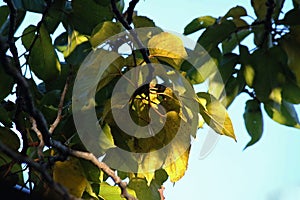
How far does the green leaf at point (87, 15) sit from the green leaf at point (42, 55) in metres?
0.05

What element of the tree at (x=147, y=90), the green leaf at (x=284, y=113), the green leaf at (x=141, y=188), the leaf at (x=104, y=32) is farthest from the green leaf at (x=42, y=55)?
the green leaf at (x=284, y=113)

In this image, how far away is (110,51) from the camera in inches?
30.3

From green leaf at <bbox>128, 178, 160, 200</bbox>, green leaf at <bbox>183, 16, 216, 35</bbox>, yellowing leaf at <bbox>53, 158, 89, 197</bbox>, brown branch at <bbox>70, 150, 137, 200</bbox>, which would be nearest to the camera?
brown branch at <bbox>70, 150, 137, 200</bbox>

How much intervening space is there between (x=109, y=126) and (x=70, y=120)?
0.07m

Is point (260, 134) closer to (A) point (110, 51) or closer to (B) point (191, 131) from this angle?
(B) point (191, 131)

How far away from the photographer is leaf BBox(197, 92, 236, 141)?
0.78 meters

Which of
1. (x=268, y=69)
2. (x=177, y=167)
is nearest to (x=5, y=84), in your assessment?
(x=177, y=167)

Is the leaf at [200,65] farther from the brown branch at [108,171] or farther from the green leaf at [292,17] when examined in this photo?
the brown branch at [108,171]

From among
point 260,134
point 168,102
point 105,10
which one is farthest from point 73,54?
point 260,134

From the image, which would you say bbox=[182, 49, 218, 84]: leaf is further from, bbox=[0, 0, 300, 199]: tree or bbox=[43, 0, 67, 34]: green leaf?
bbox=[43, 0, 67, 34]: green leaf

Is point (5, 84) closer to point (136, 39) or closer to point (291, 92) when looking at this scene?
point (136, 39)

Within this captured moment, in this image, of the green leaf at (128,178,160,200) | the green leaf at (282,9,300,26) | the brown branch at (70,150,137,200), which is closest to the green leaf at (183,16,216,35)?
the green leaf at (282,9,300,26)

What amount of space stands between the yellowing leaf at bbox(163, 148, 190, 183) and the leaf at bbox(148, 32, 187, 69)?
0.13 m

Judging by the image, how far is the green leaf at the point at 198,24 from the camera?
0.92 m
